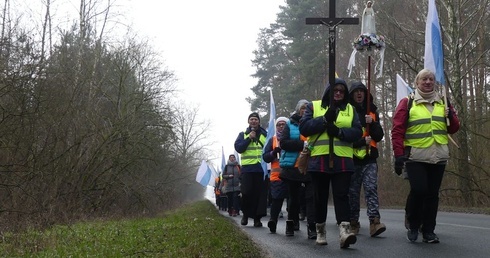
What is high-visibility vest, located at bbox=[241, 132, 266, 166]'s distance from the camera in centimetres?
1259

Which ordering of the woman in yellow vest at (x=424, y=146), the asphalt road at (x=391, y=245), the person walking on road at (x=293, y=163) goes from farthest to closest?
the person walking on road at (x=293, y=163) → the woman in yellow vest at (x=424, y=146) → the asphalt road at (x=391, y=245)

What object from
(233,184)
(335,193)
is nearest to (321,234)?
(335,193)

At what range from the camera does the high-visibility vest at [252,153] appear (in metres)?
12.6

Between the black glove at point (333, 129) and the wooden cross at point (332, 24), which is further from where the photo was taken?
the wooden cross at point (332, 24)

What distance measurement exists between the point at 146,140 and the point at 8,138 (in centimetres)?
1109

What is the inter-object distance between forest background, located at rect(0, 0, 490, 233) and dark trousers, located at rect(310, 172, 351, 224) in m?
6.36

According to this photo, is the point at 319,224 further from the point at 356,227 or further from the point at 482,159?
the point at 482,159

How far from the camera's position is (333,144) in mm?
7562

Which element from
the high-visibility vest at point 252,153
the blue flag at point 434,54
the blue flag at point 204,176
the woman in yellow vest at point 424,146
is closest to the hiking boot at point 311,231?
the woman in yellow vest at point 424,146


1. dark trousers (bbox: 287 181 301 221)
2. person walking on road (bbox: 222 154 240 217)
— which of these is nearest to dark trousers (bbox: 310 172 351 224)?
dark trousers (bbox: 287 181 301 221)

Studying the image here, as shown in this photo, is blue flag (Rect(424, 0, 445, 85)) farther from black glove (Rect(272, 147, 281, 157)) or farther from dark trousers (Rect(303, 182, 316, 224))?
black glove (Rect(272, 147, 281, 157))

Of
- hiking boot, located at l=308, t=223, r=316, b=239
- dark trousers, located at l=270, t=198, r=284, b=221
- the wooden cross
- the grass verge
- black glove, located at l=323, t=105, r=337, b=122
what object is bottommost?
the grass verge

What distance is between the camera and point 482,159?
22562 millimetres

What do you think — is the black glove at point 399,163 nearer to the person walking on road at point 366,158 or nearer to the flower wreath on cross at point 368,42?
the person walking on road at point 366,158
